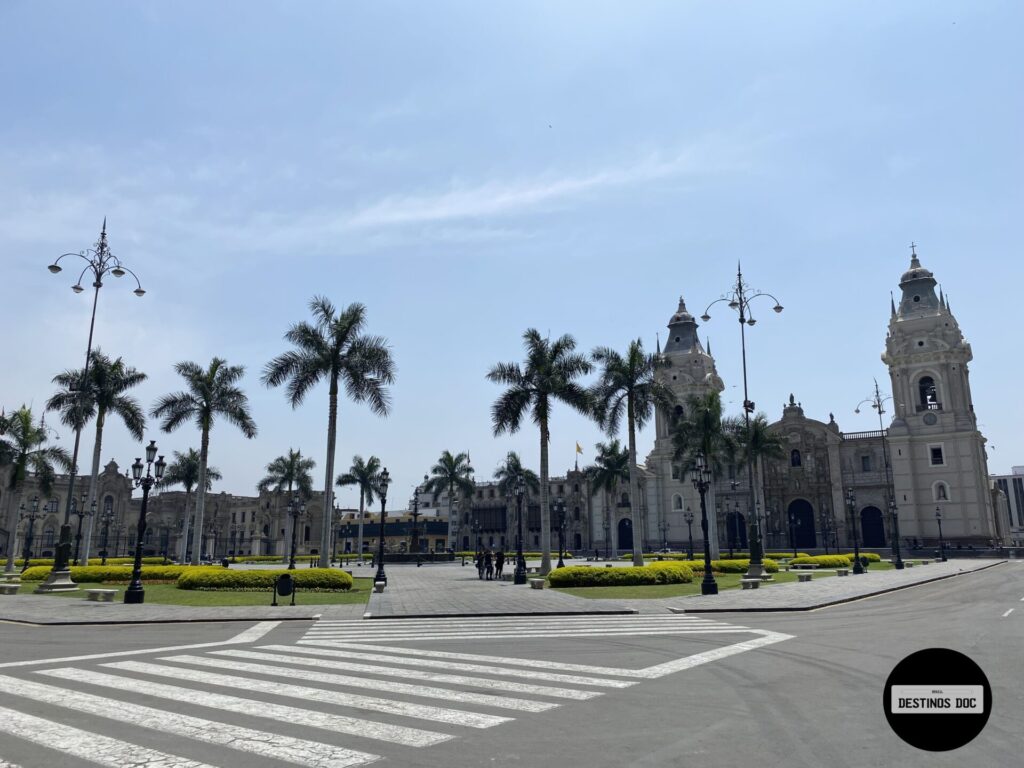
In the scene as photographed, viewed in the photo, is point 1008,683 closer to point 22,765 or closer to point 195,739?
point 195,739

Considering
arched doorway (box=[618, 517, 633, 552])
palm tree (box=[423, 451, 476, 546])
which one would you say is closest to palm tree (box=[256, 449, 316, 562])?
palm tree (box=[423, 451, 476, 546])

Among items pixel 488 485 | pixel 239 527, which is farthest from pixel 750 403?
pixel 239 527

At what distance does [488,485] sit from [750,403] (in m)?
76.1

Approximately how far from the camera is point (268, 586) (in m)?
27.3

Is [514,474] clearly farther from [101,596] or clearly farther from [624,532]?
[101,596]

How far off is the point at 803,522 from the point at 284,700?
3035 inches

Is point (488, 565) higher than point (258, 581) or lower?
higher

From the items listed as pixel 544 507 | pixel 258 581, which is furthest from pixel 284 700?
pixel 544 507

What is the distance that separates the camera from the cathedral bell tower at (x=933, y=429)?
6756cm

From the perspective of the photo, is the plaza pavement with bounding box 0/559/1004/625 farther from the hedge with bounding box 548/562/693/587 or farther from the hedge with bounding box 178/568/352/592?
the hedge with bounding box 548/562/693/587

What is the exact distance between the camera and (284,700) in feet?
28.3

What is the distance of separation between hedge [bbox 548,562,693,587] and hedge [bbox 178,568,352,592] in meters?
8.67

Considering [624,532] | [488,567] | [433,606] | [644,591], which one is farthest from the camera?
[624,532]

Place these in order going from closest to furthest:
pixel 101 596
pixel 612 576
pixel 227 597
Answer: pixel 101 596, pixel 227 597, pixel 612 576
